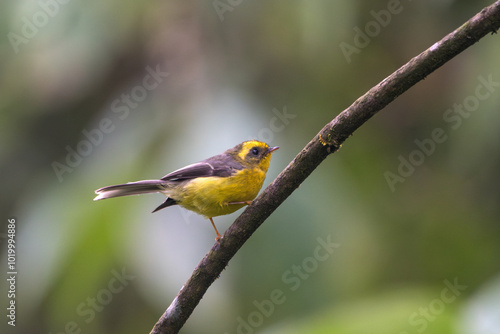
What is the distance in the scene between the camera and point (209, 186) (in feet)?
14.1

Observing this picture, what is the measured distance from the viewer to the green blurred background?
4.62m

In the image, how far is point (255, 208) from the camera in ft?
9.34

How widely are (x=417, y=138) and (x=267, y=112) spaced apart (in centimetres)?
149

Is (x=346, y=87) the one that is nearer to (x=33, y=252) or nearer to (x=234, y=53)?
(x=234, y=53)

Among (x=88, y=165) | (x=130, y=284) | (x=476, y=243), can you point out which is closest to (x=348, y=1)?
(x=476, y=243)
